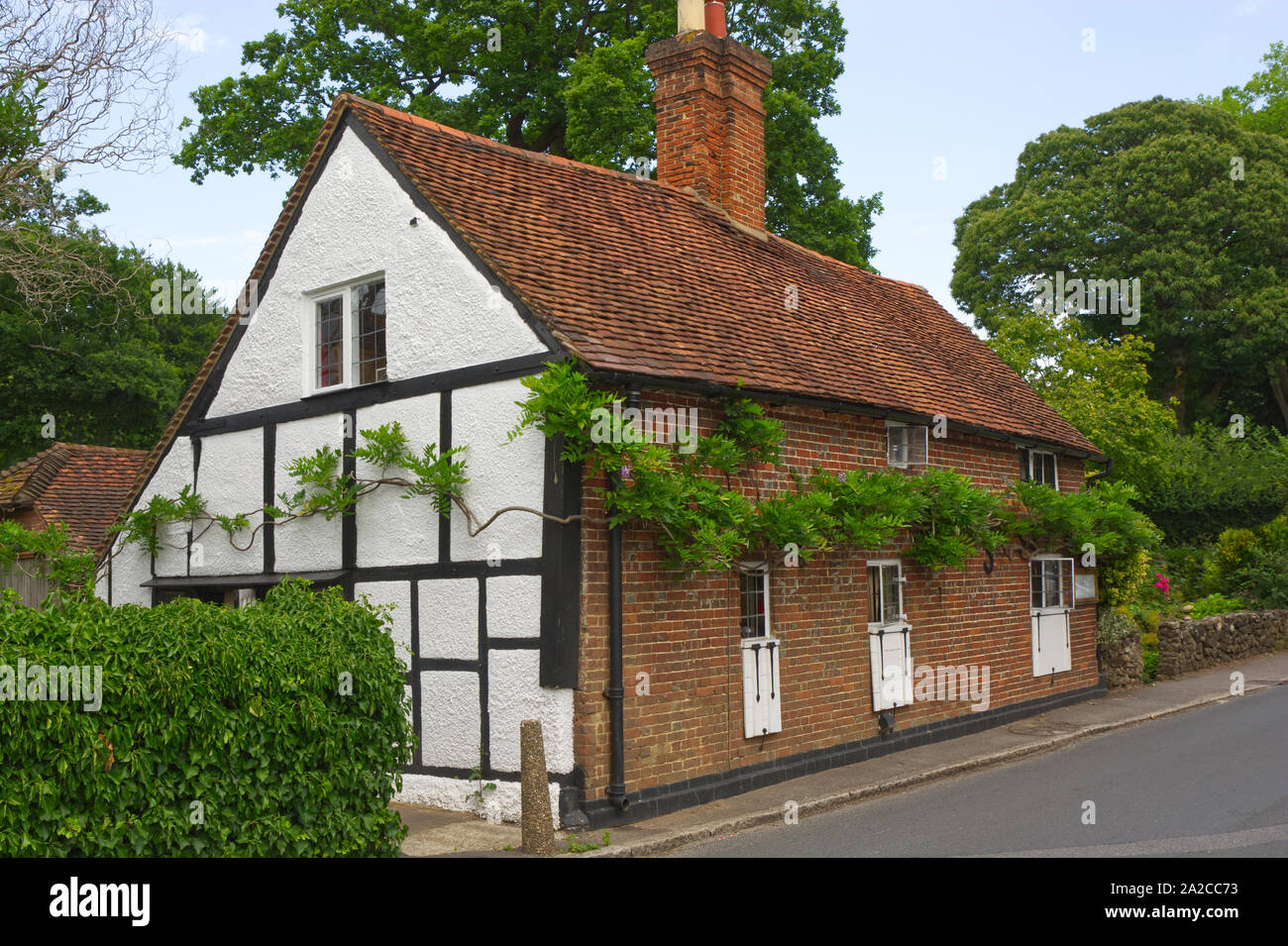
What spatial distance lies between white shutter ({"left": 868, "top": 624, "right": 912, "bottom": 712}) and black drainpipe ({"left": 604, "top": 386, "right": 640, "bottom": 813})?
397cm

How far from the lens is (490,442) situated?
9.90m

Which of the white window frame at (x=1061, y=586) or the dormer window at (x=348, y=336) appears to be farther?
the white window frame at (x=1061, y=586)

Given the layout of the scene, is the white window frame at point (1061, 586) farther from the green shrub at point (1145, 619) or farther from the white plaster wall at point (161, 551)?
the white plaster wall at point (161, 551)

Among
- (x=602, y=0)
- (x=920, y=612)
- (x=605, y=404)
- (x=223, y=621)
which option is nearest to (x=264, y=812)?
(x=223, y=621)

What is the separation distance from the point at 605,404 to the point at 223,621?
3.43 meters

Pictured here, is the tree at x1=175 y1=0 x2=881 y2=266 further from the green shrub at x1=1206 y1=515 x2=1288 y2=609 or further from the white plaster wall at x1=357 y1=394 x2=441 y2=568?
the white plaster wall at x1=357 y1=394 x2=441 y2=568

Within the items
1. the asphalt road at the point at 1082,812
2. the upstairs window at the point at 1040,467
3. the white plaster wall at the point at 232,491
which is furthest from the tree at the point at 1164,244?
the white plaster wall at the point at 232,491

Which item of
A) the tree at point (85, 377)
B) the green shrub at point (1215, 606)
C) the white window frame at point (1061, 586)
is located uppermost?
the tree at point (85, 377)

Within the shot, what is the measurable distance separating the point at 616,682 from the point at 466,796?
1752 mm

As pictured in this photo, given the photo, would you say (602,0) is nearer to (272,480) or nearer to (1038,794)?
A: (272,480)

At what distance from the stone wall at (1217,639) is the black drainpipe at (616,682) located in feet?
44.7

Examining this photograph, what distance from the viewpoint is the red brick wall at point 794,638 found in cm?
930

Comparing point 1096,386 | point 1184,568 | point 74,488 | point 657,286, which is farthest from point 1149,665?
point 74,488

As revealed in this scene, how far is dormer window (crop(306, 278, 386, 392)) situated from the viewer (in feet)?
37.3
